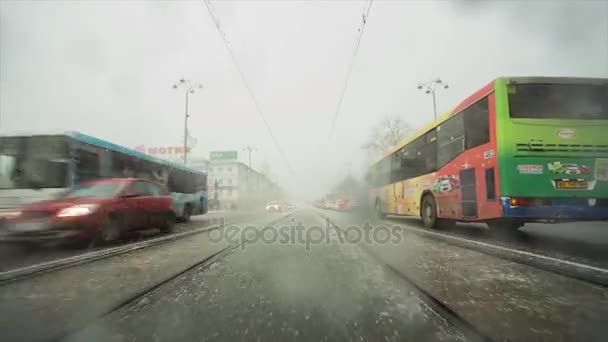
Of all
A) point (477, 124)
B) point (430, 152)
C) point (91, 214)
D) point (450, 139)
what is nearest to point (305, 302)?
point (91, 214)

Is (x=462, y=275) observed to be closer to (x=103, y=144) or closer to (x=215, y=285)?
(x=215, y=285)

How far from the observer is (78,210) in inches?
254

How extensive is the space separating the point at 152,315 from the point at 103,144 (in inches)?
379

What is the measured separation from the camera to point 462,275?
3822mm

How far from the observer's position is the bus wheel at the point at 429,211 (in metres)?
9.77

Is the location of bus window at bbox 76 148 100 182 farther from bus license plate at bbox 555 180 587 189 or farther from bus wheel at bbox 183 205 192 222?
bus license plate at bbox 555 180 587 189

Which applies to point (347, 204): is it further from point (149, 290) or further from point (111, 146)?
point (149, 290)

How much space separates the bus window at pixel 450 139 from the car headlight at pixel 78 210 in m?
8.41

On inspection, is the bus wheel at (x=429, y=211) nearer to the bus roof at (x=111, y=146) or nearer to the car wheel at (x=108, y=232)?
the car wheel at (x=108, y=232)

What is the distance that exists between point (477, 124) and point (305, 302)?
6.46 m

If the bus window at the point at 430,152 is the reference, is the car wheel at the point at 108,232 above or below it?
below

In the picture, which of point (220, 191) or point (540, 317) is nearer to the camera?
point (540, 317)

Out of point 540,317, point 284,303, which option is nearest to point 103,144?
point 284,303

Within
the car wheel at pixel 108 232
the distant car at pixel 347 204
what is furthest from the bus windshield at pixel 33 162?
the distant car at pixel 347 204
